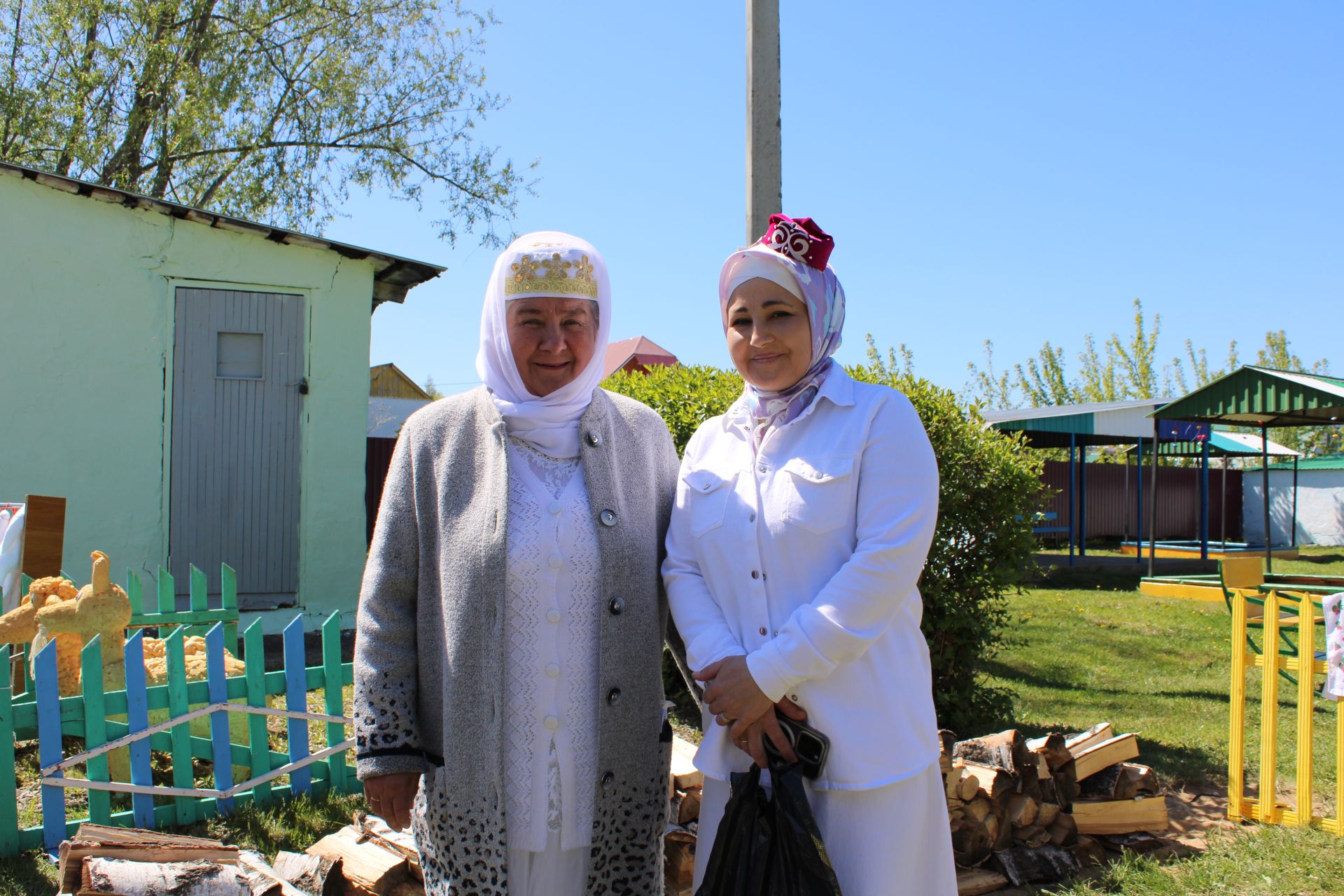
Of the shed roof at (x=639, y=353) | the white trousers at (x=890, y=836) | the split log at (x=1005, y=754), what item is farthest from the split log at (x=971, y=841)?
the shed roof at (x=639, y=353)

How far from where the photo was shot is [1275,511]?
25297 millimetres

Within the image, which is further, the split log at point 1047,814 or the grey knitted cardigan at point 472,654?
the split log at point 1047,814

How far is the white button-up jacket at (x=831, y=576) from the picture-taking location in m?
1.81

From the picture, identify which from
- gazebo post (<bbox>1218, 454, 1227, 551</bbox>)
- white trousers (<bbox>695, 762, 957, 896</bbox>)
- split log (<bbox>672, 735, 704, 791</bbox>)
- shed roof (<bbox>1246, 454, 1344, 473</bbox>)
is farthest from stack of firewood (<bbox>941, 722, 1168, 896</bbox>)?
shed roof (<bbox>1246, 454, 1344, 473</bbox>)

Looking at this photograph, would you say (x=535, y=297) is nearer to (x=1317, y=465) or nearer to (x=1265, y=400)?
(x=1265, y=400)

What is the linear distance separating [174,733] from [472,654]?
8.92 ft

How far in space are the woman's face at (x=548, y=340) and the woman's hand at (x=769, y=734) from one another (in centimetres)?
83

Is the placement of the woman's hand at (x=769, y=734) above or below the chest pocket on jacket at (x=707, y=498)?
below

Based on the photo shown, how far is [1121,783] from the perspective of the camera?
4.09 m

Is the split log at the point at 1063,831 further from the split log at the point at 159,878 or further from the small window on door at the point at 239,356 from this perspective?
the small window on door at the point at 239,356

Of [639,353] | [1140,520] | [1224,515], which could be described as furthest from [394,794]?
[1224,515]

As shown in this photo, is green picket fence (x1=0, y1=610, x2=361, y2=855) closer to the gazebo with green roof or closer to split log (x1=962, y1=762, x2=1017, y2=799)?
split log (x1=962, y1=762, x2=1017, y2=799)

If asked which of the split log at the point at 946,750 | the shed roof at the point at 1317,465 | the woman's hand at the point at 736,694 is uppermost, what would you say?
the shed roof at the point at 1317,465

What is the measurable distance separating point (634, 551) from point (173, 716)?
2.88 meters
